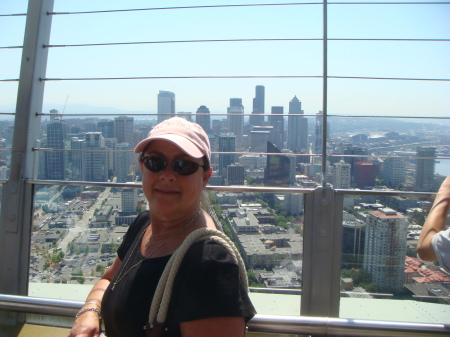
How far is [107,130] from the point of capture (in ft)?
9.01

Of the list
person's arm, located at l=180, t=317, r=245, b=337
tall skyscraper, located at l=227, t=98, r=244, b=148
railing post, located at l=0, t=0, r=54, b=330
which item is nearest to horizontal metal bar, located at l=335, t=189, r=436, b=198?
tall skyscraper, located at l=227, t=98, r=244, b=148

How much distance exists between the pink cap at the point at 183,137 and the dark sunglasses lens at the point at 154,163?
4cm

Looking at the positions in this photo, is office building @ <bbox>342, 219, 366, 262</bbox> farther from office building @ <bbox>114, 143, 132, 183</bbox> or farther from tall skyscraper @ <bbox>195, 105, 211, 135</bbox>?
office building @ <bbox>114, 143, 132, 183</bbox>

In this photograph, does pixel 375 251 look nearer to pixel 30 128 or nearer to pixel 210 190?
pixel 210 190

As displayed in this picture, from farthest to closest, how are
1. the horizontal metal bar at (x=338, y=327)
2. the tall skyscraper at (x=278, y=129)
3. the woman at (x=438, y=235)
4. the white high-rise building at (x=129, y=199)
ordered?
1. the tall skyscraper at (x=278, y=129)
2. the white high-rise building at (x=129, y=199)
3. the woman at (x=438, y=235)
4. the horizontal metal bar at (x=338, y=327)

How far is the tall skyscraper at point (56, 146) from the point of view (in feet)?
8.46

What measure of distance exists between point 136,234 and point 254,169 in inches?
41.1

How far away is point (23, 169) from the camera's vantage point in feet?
7.95

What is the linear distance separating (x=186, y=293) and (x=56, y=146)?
5.77 ft

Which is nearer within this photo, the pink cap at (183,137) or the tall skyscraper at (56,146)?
the pink cap at (183,137)

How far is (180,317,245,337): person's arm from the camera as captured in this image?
1.13 m

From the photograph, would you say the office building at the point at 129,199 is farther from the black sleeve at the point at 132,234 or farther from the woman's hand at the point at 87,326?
the woman's hand at the point at 87,326

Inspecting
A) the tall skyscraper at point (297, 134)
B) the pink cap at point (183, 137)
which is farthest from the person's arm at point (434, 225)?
the tall skyscraper at point (297, 134)

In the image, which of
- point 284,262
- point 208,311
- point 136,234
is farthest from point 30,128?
point 208,311
